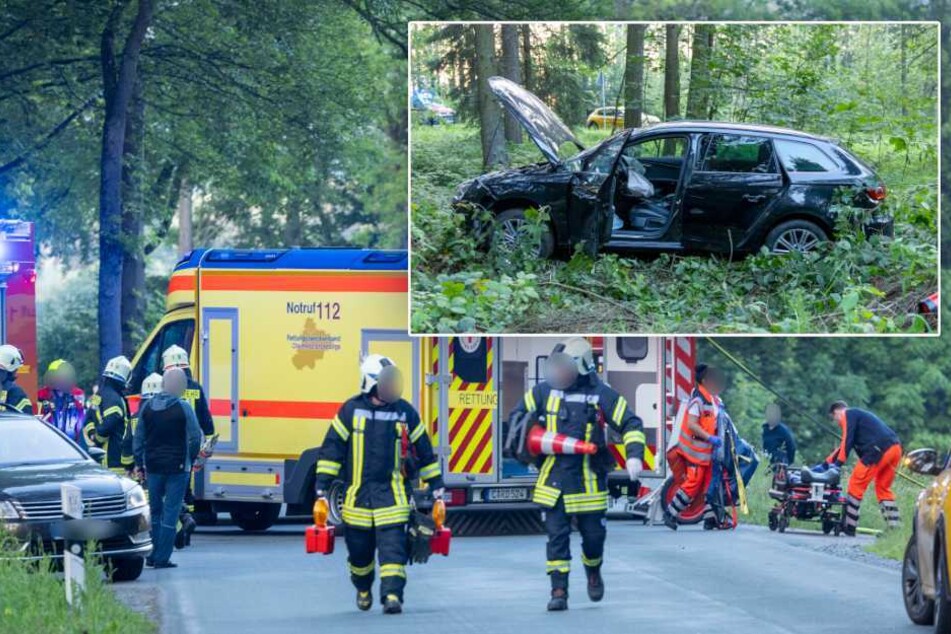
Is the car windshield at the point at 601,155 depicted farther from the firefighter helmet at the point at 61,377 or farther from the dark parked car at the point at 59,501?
the firefighter helmet at the point at 61,377

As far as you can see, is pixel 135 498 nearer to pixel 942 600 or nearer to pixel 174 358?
pixel 174 358

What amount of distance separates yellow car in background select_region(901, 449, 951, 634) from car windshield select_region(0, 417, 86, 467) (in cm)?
665

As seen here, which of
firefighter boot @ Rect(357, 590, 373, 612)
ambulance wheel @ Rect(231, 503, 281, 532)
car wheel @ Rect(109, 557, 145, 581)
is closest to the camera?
firefighter boot @ Rect(357, 590, 373, 612)

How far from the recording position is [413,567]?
14695 mm

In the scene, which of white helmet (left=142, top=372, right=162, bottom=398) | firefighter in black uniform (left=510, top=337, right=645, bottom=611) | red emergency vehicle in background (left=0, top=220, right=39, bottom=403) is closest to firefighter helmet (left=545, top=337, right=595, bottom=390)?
firefighter in black uniform (left=510, top=337, right=645, bottom=611)

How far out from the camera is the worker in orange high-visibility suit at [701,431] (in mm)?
17531

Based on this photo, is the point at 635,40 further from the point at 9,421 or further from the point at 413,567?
the point at 9,421

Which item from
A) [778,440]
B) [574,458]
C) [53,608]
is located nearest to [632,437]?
[574,458]

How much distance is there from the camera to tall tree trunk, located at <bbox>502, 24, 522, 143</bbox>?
17.0 metres

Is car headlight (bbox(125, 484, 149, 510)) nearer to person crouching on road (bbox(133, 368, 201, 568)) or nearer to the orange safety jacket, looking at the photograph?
person crouching on road (bbox(133, 368, 201, 568))

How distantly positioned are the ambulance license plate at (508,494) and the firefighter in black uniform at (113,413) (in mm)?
3220

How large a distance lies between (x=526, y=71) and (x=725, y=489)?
168 inches

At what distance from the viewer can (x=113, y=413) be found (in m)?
16.0

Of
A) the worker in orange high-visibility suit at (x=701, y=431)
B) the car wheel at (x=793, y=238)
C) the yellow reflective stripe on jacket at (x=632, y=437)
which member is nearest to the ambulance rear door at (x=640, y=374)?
the worker in orange high-visibility suit at (x=701, y=431)
